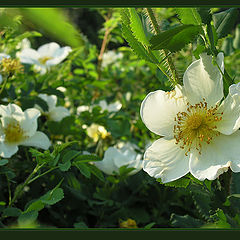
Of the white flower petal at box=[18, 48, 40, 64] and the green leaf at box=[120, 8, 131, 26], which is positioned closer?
the green leaf at box=[120, 8, 131, 26]

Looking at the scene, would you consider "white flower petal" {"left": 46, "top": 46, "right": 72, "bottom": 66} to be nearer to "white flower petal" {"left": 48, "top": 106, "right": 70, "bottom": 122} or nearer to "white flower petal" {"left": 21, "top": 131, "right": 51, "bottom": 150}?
"white flower petal" {"left": 48, "top": 106, "right": 70, "bottom": 122}

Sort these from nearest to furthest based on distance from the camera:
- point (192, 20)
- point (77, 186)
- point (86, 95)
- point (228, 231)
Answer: point (228, 231)
point (192, 20)
point (77, 186)
point (86, 95)

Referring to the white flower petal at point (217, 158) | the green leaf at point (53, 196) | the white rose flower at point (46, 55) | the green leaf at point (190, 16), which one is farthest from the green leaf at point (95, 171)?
the white rose flower at point (46, 55)

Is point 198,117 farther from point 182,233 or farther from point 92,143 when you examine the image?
point 92,143

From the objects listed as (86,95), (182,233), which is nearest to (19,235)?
(182,233)

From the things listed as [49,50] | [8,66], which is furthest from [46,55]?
[8,66]

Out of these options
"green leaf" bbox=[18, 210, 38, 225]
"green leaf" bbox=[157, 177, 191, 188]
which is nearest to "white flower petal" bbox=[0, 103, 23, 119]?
"green leaf" bbox=[18, 210, 38, 225]
